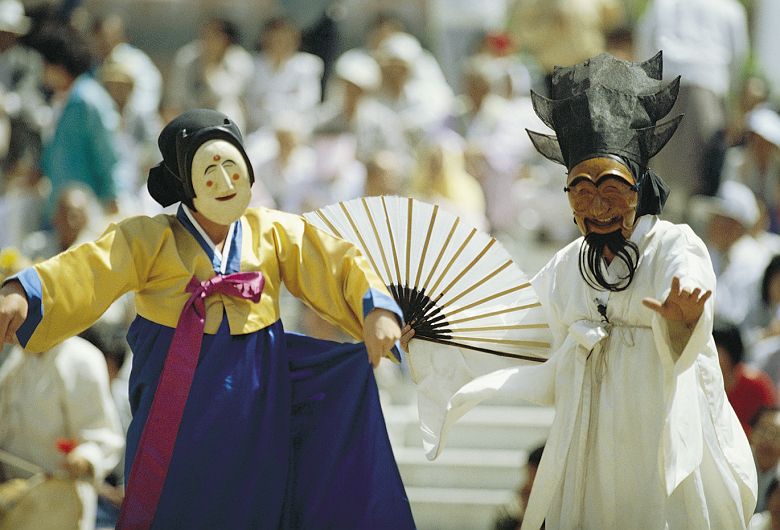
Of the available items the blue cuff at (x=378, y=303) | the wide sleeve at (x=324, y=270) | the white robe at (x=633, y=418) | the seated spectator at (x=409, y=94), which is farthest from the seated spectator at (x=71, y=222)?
Result: the white robe at (x=633, y=418)

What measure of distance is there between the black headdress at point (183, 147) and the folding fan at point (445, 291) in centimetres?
51

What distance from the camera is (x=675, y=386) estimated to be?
5.87 meters

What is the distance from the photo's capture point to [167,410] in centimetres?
605

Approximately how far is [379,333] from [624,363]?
0.89 metres

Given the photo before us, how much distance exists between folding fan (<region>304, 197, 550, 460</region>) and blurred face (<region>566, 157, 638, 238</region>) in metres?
0.51

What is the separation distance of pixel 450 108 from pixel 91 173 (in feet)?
8.54

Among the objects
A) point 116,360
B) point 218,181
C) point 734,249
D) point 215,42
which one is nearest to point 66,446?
point 116,360

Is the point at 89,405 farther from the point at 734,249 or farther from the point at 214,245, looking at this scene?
the point at 734,249

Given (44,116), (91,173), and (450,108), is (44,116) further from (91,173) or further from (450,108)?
(450,108)

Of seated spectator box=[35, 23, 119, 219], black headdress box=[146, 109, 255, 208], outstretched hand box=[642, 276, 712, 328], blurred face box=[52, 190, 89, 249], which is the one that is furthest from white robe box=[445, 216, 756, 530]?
seated spectator box=[35, 23, 119, 219]

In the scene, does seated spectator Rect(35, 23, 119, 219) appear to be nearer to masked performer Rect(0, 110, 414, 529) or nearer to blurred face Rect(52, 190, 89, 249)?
blurred face Rect(52, 190, 89, 249)

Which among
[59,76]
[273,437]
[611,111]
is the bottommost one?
[273,437]

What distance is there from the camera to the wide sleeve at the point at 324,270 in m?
6.18

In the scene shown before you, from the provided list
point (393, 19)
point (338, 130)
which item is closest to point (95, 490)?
point (338, 130)
